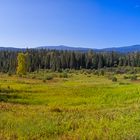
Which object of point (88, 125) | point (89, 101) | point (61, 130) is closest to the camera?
point (61, 130)

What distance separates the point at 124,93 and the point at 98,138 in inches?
1055

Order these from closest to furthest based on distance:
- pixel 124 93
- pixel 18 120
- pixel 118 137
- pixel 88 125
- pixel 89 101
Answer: pixel 118 137 → pixel 88 125 → pixel 18 120 → pixel 89 101 → pixel 124 93

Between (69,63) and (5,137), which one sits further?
(69,63)

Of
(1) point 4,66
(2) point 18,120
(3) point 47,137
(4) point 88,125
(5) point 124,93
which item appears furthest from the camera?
(1) point 4,66

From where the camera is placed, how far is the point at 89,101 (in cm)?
3900

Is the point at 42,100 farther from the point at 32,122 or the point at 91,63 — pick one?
the point at 91,63

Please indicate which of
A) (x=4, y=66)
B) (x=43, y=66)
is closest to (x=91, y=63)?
(x=43, y=66)

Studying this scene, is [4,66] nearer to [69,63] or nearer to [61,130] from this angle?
[69,63]

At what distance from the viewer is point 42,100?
39875 mm

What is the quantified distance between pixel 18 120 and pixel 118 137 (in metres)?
Answer: 7.49

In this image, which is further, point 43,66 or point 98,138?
point 43,66

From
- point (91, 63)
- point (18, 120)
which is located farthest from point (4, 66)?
point (18, 120)

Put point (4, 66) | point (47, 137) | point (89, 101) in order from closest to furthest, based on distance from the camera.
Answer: point (47, 137), point (89, 101), point (4, 66)

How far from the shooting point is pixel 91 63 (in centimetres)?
18875
